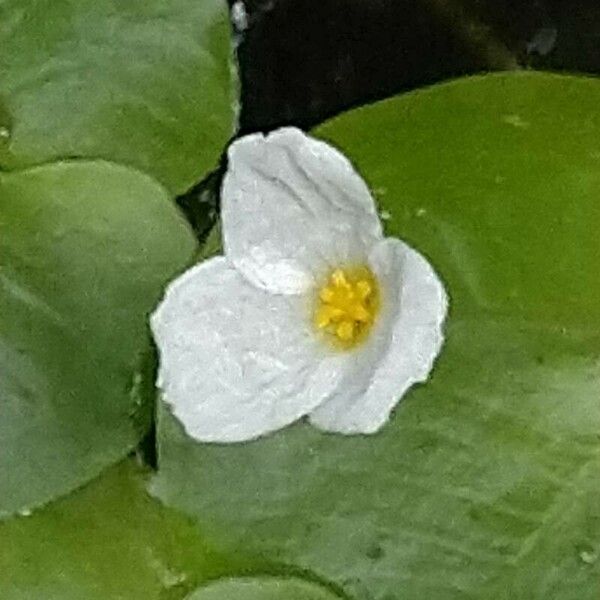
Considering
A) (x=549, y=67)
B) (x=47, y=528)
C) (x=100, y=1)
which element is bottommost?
(x=47, y=528)

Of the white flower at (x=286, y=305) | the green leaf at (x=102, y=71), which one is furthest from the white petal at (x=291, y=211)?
the green leaf at (x=102, y=71)

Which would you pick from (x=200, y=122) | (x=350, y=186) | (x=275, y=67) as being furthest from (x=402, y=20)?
(x=350, y=186)

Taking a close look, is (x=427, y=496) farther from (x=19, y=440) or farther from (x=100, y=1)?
(x=100, y=1)

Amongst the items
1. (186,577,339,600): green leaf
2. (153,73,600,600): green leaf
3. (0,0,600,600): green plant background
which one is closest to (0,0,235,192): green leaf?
(0,0,600,600): green plant background

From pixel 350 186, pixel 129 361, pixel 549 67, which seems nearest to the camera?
pixel 350 186

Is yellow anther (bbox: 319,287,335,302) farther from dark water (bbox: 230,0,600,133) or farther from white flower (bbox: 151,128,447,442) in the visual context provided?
dark water (bbox: 230,0,600,133)

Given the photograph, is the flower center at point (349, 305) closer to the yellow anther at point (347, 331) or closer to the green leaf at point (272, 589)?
the yellow anther at point (347, 331)
